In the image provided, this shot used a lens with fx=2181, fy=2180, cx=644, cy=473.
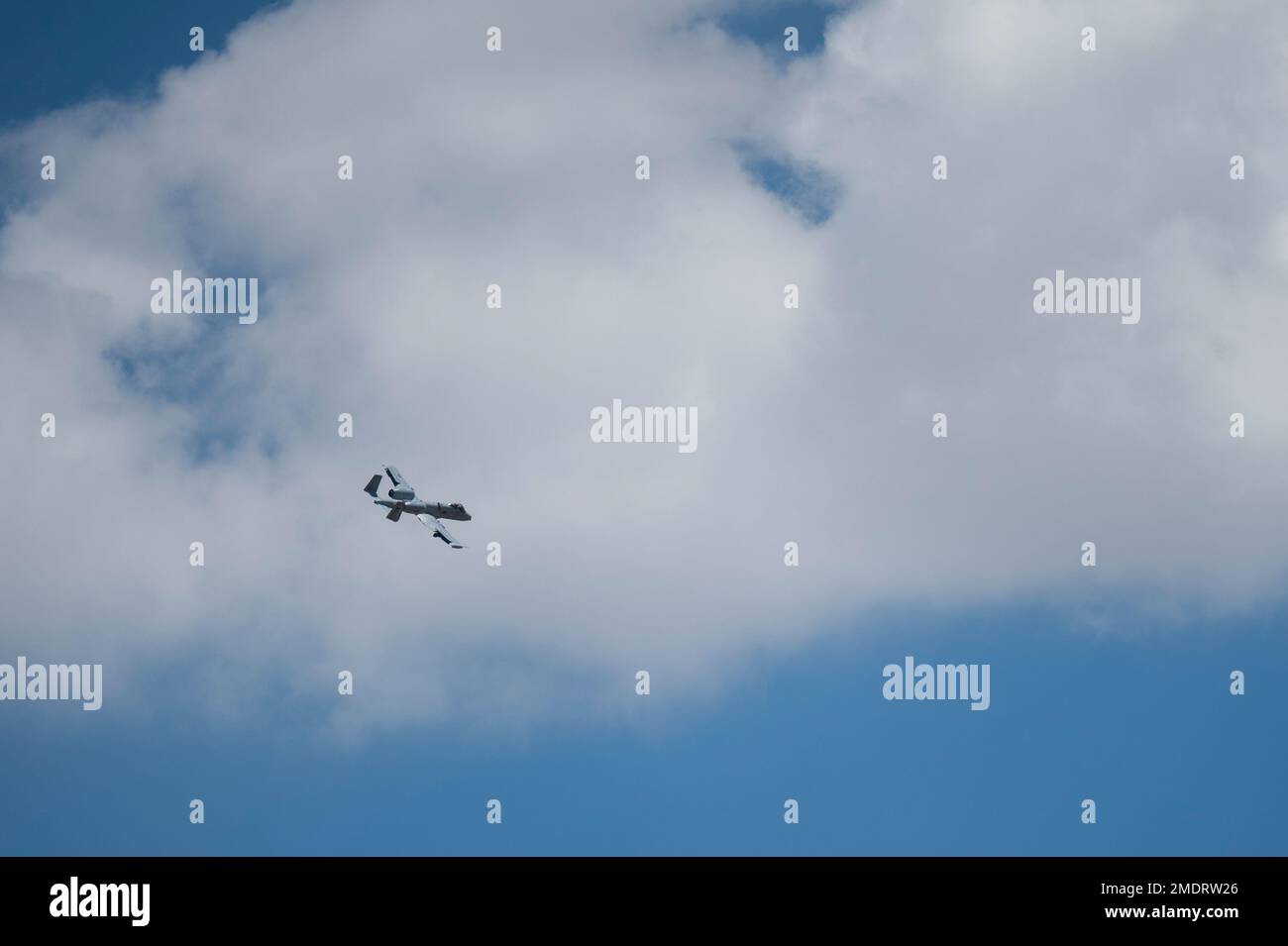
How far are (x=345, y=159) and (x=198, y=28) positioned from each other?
13622 mm

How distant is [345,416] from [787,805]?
38.2 meters

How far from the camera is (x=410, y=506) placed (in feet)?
511

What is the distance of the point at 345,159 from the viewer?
495ft

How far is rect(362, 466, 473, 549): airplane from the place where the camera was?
155250 millimetres

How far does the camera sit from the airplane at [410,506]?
155 meters

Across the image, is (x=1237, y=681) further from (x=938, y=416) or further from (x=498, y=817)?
(x=498, y=817)
